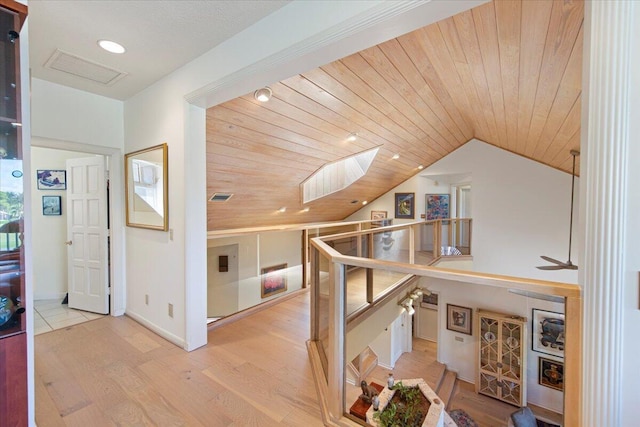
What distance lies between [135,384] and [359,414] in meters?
1.59

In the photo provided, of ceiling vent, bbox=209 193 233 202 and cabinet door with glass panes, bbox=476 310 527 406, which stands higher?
ceiling vent, bbox=209 193 233 202

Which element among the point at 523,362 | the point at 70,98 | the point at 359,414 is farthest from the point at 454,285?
the point at 70,98

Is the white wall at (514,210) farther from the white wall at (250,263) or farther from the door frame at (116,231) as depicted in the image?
the door frame at (116,231)

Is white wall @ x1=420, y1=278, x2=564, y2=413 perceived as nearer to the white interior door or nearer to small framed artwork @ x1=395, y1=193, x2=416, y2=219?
the white interior door

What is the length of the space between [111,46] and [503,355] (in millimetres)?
3156

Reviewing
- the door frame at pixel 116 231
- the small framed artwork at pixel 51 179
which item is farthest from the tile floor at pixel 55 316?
the small framed artwork at pixel 51 179

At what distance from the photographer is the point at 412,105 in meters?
3.26

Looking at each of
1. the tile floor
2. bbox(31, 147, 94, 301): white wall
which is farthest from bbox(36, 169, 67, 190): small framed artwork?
the tile floor

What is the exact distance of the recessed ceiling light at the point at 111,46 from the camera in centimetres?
197

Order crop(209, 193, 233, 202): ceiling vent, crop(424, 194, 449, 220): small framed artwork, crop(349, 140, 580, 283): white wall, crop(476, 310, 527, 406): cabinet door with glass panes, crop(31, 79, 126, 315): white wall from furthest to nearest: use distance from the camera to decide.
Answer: crop(424, 194, 449, 220): small framed artwork → crop(349, 140, 580, 283): white wall → crop(209, 193, 233, 202): ceiling vent → crop(31, 79, 126, 315): white wall → crop(476, 310, 527, 406): cabinet door with glass panes

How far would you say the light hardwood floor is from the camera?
1.63 metres

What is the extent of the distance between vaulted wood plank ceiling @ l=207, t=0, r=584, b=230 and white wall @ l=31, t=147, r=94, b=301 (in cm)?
211

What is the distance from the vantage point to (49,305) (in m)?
3.51

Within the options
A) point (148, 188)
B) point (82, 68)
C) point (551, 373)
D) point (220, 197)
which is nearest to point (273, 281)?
point (220, 197)
